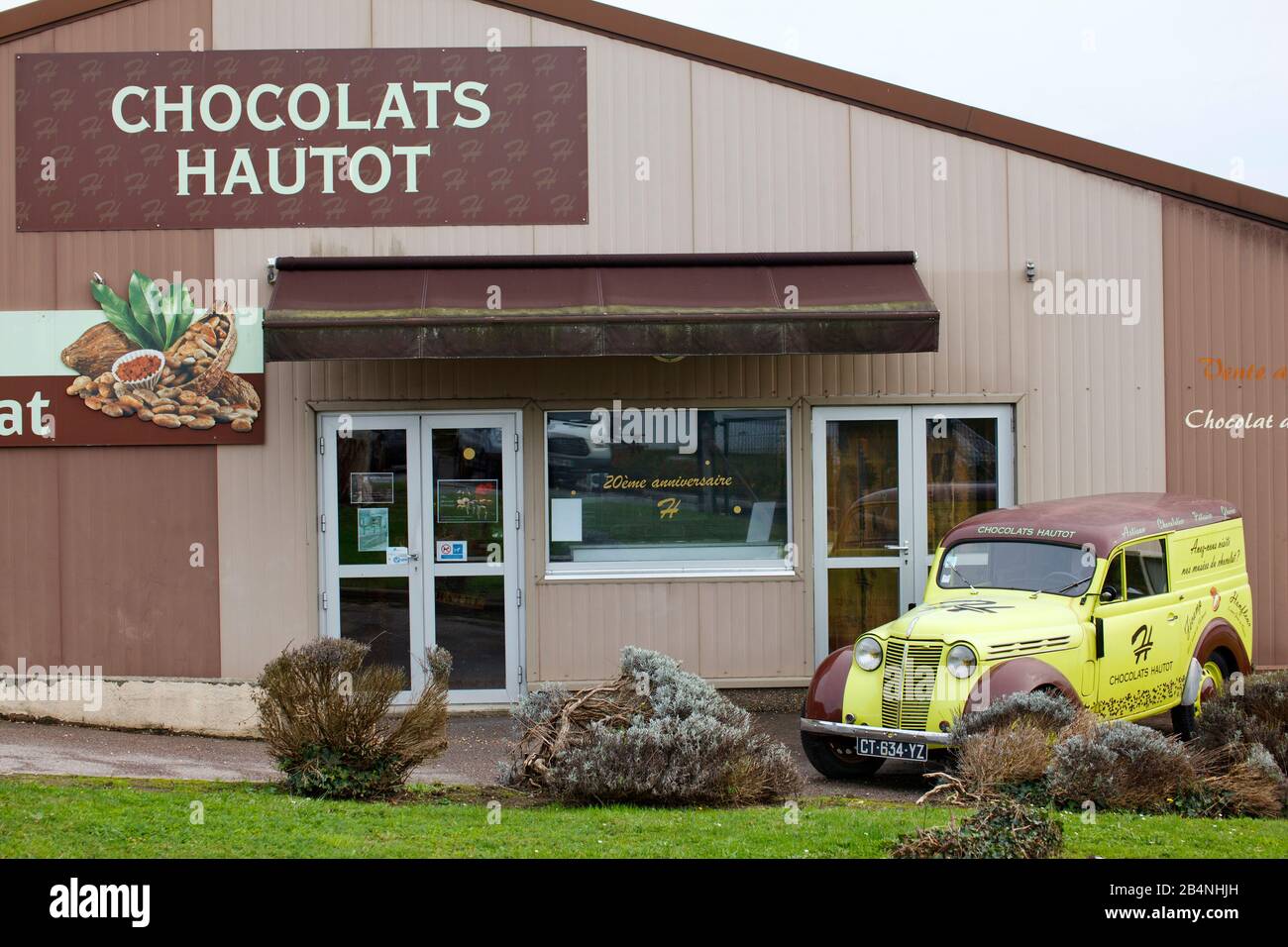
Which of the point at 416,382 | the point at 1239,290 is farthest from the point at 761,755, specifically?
the point at 1239,290

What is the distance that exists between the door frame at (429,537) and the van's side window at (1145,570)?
490cm

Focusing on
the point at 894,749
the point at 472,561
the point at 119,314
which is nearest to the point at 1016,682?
the point at 894,749

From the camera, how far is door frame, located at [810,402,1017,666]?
11.6 m

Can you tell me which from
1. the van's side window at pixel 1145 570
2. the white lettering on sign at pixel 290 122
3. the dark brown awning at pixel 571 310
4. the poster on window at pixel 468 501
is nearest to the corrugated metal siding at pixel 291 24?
the white lettering on sign at pixel 290 122

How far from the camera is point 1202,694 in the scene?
9742 mm

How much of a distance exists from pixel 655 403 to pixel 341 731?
484 centimetres

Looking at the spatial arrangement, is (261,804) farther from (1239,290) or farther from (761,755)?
(1239,290)

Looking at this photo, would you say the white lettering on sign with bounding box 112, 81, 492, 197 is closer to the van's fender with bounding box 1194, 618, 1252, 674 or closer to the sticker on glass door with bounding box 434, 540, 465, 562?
the sticker on glass door with bounding box 434, 540, 465, 562

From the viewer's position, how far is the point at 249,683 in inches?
436

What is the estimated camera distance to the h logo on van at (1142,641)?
361 inches

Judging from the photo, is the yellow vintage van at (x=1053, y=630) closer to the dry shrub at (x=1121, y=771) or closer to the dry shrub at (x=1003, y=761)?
the dry shrub at (x=1003, y=761)

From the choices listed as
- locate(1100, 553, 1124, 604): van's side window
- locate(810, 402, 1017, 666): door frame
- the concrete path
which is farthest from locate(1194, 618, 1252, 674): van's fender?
locate(810, 402, 1017, 666): door frame

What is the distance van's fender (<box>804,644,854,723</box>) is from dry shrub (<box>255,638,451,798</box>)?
2523mm

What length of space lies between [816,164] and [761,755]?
5.72 meters
